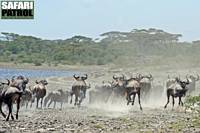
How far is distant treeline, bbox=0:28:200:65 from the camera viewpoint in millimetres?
87312

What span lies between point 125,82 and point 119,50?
68763mm

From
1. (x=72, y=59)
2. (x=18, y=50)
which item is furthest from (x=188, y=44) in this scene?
(x=18, y=50)

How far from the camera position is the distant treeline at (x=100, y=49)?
3438 inches

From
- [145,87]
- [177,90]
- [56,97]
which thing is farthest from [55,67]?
[177,90]

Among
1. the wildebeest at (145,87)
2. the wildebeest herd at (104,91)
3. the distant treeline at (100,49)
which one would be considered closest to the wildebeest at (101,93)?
the wildebeest herd at (104,91)

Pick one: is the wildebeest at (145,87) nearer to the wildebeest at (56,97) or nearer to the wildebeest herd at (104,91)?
the wildebeest herd at (104,91)

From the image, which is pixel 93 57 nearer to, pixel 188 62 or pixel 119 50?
pixel 119 50

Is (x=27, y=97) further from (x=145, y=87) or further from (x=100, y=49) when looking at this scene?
(x=100, y=49)

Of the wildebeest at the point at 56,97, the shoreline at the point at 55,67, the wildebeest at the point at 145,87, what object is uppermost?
the shoreline at the point at 55,67

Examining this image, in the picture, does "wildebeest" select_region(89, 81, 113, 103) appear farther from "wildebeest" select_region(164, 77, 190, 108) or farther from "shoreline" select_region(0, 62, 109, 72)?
"shoreline" select_region(0, 62, 109, 72)

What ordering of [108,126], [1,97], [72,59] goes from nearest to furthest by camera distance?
1. [108,126]
2. [1,97]
3. [72,59]

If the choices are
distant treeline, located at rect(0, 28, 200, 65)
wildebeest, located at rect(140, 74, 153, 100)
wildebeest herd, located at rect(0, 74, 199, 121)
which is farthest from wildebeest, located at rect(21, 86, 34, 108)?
distant treeline, located at rect(0, 28, 200, 65)

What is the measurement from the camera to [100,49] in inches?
3844

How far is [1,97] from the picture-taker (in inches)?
784
